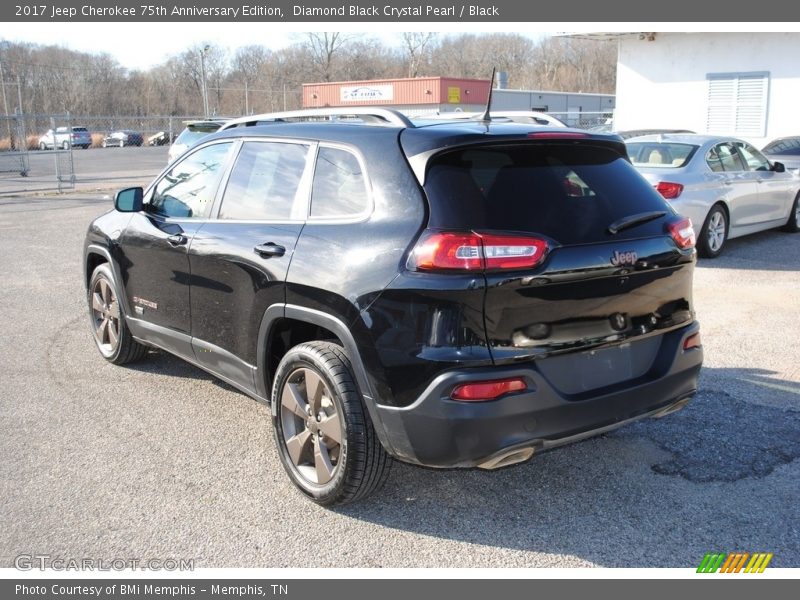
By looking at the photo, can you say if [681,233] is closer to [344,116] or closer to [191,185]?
[344,116]

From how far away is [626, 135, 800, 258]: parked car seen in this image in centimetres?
1014

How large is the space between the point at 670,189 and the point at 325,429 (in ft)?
24.0

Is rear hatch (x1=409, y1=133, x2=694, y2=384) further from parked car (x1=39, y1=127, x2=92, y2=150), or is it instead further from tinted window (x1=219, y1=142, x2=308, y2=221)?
parked car (x1=39, y1=127, x2=92, y2=150)

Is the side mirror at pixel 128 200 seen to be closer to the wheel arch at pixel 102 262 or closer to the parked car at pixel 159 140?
the wheel arch at pixel 102 262

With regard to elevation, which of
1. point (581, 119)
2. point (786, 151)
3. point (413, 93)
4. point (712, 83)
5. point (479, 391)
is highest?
point (413, 93)

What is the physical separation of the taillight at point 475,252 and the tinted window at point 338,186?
0.52 metres

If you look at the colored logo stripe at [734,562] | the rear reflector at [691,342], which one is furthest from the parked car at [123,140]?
the colored logo stripe at [734,562]

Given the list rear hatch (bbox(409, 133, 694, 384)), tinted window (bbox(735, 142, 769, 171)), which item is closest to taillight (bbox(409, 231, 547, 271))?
rear hatch (bbox(409, 133, 694, 384))

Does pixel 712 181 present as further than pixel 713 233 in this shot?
No

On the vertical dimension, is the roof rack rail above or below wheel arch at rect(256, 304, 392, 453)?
above

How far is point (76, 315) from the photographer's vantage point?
8.01 m

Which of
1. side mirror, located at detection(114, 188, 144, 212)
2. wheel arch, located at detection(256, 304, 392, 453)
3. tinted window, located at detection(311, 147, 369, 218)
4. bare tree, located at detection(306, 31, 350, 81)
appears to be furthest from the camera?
bare tree, located at detection(306, 31, 350, 81)

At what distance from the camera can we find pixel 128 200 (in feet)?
18.4

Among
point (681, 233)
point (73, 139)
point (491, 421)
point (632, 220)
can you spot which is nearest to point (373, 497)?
point (491, 421)
